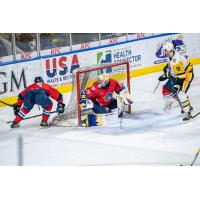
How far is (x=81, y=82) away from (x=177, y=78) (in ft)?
2.85

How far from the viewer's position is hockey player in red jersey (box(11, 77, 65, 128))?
18.0ft

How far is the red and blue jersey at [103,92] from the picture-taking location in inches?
219

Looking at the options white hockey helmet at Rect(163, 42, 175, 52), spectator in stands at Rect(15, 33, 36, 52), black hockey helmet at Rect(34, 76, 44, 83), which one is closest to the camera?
spectator in stands at Rect(15, 33, 36, 52)

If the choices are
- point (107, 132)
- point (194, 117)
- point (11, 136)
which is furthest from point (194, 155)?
point (11, 136)

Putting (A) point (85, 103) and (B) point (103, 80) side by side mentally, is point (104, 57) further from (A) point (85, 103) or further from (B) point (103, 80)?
(A) point (85, 103)

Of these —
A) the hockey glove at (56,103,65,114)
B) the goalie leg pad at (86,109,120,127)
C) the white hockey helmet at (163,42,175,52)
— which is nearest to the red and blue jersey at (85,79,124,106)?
the goalie leg pad at (86,109,120,127)

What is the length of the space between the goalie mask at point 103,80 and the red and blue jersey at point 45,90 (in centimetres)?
36

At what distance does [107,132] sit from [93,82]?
18.1 inches

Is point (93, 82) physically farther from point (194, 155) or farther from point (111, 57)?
point (194, 155)

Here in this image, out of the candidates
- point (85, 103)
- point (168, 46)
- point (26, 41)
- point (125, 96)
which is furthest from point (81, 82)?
point (168, 46)

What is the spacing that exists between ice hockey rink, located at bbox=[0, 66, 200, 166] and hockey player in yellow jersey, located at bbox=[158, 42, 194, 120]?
49 mm

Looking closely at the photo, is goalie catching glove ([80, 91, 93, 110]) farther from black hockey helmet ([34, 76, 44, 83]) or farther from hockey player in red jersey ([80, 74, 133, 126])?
black hockey helmet ([34, 76, 44, 83])

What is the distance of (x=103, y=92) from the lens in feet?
18.3

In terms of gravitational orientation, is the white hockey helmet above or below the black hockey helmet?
above
